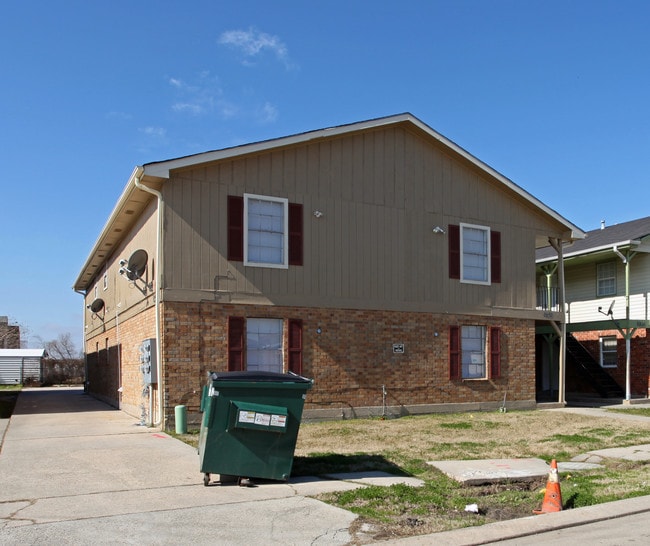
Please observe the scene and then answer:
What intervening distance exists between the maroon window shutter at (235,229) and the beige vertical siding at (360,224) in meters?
0.14

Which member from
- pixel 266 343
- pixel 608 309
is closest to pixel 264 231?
pixel 266 343

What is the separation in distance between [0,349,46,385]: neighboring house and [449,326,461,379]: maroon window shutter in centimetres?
3342

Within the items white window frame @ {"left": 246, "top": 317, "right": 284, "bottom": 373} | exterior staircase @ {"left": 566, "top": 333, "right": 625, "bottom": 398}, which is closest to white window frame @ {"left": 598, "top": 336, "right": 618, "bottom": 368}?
exterior staircase @ {"left": 566, "top": 333, "right": 625, "bottom": 398}

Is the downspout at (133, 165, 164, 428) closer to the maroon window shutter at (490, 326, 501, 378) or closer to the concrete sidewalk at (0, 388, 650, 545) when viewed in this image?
the concrete sidewalk at (0, 388, 650, 545)

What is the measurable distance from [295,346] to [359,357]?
175cm

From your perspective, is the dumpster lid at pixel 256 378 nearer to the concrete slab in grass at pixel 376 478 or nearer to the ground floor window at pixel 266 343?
the concrete slab in grass at pixel 376 478

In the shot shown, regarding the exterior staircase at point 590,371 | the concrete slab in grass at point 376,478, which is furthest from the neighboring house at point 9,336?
the concrete slab in grass at point 376,478

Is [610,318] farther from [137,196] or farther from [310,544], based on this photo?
[310,544]

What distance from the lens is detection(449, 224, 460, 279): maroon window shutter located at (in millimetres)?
18484

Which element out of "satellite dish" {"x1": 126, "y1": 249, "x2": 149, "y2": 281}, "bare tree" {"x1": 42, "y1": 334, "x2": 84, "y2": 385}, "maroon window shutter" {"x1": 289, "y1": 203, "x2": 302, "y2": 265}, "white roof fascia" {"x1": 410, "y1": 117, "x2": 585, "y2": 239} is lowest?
"bare tree" {"x1": 42, "y1": 334, "x2": 84, "y2": 385}

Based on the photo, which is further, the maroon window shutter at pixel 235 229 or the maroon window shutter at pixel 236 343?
the maroon window shutter at pixel 235 229

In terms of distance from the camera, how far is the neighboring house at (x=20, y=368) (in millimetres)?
43719

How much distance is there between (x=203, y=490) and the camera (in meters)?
8.57

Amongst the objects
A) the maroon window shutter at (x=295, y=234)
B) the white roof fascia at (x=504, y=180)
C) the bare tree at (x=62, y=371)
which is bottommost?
the bare tree at (x=62, y=371)
